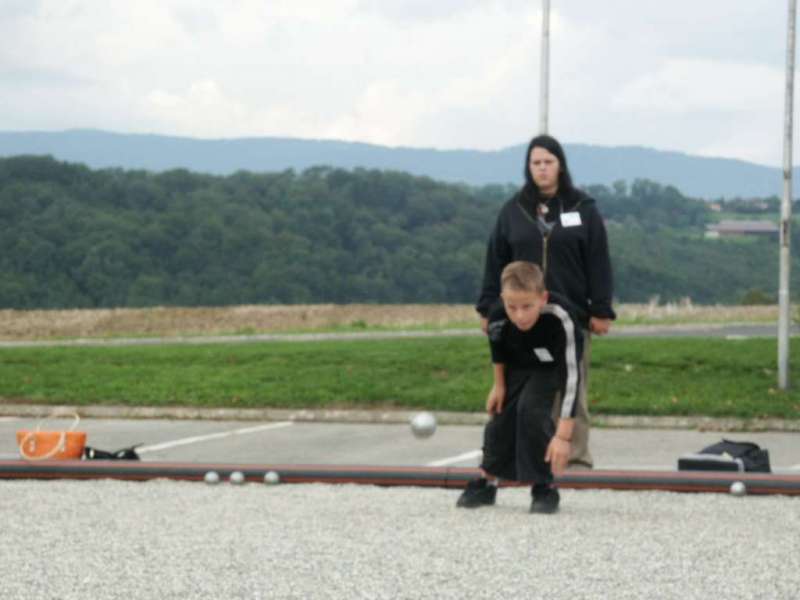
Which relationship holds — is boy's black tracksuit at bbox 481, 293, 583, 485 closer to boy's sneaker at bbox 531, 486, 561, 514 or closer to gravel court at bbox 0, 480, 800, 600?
boy's sneaker at bbox 531, 486, 561, 514

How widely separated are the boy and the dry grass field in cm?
2579

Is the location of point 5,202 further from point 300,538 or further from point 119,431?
point 300,538

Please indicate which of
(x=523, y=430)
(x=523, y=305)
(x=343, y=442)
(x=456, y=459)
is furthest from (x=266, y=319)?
(x=523, y=305)

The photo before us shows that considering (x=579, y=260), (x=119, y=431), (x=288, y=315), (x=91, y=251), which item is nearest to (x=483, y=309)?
(x=579, y=260)

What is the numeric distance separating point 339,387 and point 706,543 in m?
11.7

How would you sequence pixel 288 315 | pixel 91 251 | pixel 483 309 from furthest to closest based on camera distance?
1. pixel 91 251
2. pixel 288 315
3. pixel 483 309

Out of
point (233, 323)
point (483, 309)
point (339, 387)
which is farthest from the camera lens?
point (233, 323)

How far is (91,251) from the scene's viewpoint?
75.3 meters

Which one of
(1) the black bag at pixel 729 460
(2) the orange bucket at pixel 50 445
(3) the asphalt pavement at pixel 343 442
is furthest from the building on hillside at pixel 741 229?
(2) the orange bucket at pixel 50 445

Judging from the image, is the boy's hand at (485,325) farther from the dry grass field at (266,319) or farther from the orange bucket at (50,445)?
the dry grass field at (266,319)

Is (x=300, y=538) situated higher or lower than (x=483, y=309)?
lower

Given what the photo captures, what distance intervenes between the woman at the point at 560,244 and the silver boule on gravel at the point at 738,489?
3.33 ft

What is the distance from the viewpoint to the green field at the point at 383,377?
1725 cm

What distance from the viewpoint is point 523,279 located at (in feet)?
24.9
